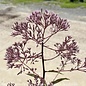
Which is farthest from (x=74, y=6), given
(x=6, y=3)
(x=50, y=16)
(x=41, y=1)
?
(x=50, y=16)

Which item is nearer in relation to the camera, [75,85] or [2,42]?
[75,85]

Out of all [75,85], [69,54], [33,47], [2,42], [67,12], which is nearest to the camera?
[69,54]

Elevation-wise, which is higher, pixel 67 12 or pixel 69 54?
pixel 69 54

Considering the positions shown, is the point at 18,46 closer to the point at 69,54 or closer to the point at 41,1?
the point at 69,54

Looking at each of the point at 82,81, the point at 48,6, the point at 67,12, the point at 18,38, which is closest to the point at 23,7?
the point at 48,6

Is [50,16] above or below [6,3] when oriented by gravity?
above

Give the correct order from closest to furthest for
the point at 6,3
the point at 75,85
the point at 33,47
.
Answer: the point at 75,85
the point at 33,47
the point at 6,3

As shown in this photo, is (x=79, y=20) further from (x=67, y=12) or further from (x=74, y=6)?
(x=74, y=6)

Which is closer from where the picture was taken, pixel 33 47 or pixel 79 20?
pixel 33 47

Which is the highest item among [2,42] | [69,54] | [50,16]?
[50,16]
